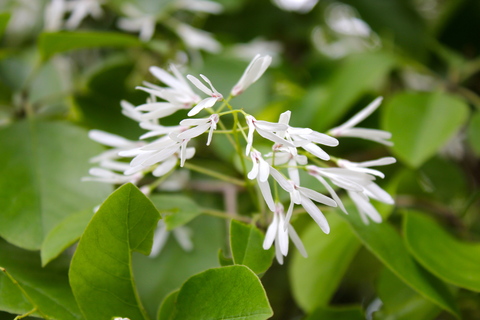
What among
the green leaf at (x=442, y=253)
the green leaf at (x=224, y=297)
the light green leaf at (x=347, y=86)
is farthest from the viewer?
the light green leaf at (x=347, y=86)

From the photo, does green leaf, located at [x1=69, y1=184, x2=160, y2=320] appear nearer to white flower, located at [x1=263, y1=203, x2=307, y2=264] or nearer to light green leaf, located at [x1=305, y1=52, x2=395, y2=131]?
white flower, located at [x1=263, y1=203, x2=307, y2=264]

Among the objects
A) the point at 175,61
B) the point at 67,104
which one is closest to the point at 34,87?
the point at 67,104

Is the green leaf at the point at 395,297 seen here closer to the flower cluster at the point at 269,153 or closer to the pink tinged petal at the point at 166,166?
the flower cluster at the point at 269,153

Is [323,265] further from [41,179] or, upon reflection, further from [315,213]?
[41,179]

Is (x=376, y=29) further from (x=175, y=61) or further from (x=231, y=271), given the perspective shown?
(x=231, y=271)

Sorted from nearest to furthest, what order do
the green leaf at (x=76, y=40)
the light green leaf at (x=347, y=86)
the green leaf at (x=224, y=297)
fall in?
1. the green leaf at (x=224, y=297)
2. the green leaf at (x=76, y=40)
3. the light green leaf at (x=347, y=86)

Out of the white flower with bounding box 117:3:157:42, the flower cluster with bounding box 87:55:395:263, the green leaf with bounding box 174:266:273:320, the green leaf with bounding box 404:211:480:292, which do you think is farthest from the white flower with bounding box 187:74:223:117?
the white flower with bounding box 117:3:157:42

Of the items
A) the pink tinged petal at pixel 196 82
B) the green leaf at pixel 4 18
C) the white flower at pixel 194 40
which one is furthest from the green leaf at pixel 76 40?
the pink tinged petal at pixel 196 82
